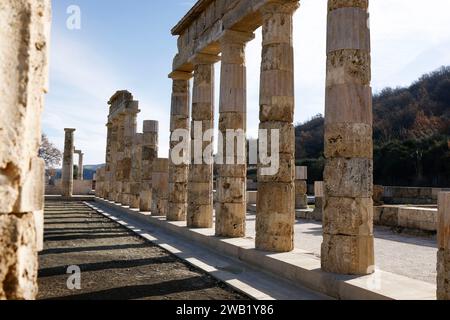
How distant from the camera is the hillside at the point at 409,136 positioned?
36.3 m

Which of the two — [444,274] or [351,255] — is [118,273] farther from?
[444,274]

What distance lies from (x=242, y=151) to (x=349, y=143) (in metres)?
4.63

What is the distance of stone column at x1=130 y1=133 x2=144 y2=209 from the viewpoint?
21542 millimetres

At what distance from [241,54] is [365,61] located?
505cm

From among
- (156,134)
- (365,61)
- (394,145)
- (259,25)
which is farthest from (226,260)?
(394,145)

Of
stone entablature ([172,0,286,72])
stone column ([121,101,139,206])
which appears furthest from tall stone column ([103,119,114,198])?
stone entablature ([172,0,286,72])

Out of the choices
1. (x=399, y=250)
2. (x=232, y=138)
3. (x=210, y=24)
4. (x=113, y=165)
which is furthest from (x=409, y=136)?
(x=232, y=138)

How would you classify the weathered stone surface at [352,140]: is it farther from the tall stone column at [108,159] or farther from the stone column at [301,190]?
the tall stone column at [108,159]

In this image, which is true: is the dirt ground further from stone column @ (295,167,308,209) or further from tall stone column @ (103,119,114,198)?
tall stone column @ (103,119,114,198)

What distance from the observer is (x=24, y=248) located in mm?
3004

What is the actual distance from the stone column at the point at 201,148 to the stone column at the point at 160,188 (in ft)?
12.3

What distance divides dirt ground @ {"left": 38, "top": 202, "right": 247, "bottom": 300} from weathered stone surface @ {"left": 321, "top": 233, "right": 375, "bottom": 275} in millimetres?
1650

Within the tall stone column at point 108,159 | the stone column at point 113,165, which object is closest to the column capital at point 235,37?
the stone column at point 113,165
